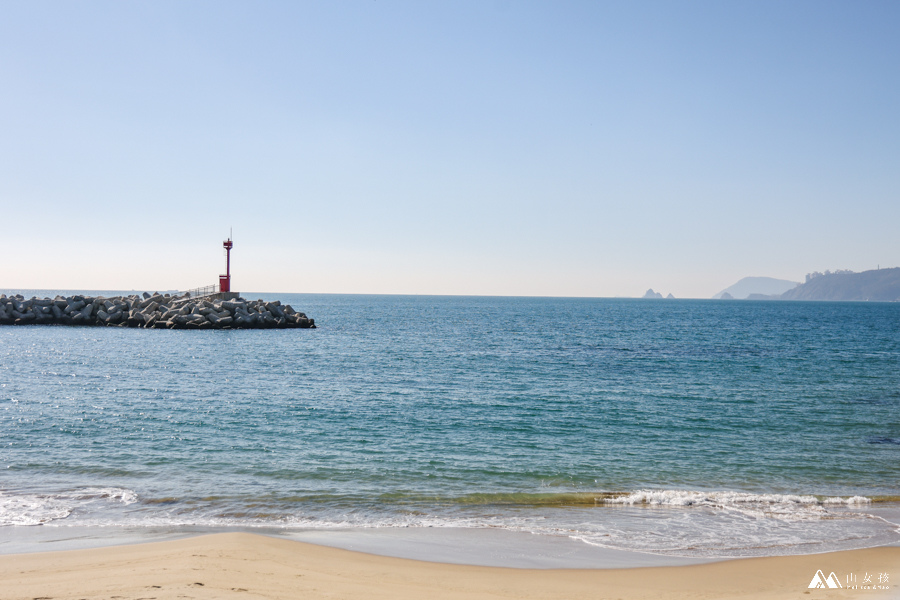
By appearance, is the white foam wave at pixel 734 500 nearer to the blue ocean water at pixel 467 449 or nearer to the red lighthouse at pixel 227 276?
the blue ocean water at pixel 467 449

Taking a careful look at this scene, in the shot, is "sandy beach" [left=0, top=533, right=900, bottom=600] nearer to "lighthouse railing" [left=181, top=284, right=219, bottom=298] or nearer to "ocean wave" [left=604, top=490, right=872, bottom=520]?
"ocean wave" [left=604, top=490, right=872, bottom=520]

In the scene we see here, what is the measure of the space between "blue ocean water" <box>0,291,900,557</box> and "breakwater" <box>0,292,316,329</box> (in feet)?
71.4

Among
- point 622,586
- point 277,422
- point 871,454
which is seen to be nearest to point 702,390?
point 871,454

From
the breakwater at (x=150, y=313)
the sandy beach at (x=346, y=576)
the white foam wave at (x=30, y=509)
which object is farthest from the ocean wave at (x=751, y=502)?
the breakwater at (x=150, y=313)

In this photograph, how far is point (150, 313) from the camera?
192 ft

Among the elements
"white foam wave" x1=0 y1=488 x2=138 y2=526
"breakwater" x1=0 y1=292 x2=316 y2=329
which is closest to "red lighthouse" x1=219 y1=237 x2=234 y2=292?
"breakwater" x1=0 y1=292 x2=316 y2=329

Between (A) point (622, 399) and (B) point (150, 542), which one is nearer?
(B) point (150, 542)

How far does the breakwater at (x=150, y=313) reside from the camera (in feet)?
187

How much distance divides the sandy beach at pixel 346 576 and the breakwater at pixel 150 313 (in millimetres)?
51104

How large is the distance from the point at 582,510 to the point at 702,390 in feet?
56.0

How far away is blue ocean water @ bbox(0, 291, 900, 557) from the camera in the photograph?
441 inches

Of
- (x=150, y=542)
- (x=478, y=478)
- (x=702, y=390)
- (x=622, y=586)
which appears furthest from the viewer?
(x=702, y=390)

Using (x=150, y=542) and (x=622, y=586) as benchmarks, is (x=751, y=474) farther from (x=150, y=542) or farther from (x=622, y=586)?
(x=150, y=542)

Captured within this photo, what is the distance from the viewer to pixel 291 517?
11.1 meters
